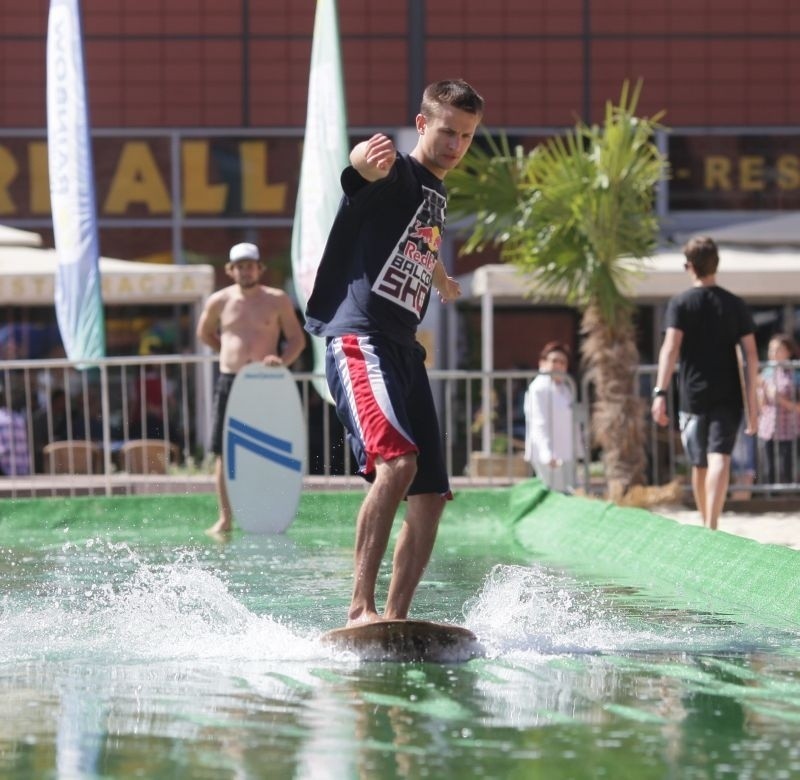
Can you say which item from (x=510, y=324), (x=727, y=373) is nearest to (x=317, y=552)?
(x=727, y=373)

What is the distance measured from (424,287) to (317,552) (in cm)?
364

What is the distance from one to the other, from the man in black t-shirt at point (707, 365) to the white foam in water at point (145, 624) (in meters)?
3.11

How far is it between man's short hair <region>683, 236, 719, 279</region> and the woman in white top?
310 cm

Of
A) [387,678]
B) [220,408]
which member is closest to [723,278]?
[220,408]

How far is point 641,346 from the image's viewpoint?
19125mm

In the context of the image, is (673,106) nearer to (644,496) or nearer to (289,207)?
(289,207)

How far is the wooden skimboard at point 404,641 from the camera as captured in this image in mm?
5023

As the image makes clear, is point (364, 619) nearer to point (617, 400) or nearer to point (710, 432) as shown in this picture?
point (710, 432)

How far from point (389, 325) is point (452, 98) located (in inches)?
28.6

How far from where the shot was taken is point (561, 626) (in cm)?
572

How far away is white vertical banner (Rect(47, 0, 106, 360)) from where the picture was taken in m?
13.6

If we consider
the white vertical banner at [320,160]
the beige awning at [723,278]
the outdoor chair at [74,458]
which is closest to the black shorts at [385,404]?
the white vertical banner at [320,160]

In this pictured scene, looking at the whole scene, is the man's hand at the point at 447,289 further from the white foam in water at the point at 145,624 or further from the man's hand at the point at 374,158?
the white foam in water at the point at 145,624

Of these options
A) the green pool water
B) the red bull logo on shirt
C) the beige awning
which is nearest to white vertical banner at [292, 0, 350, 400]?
the beige awning
